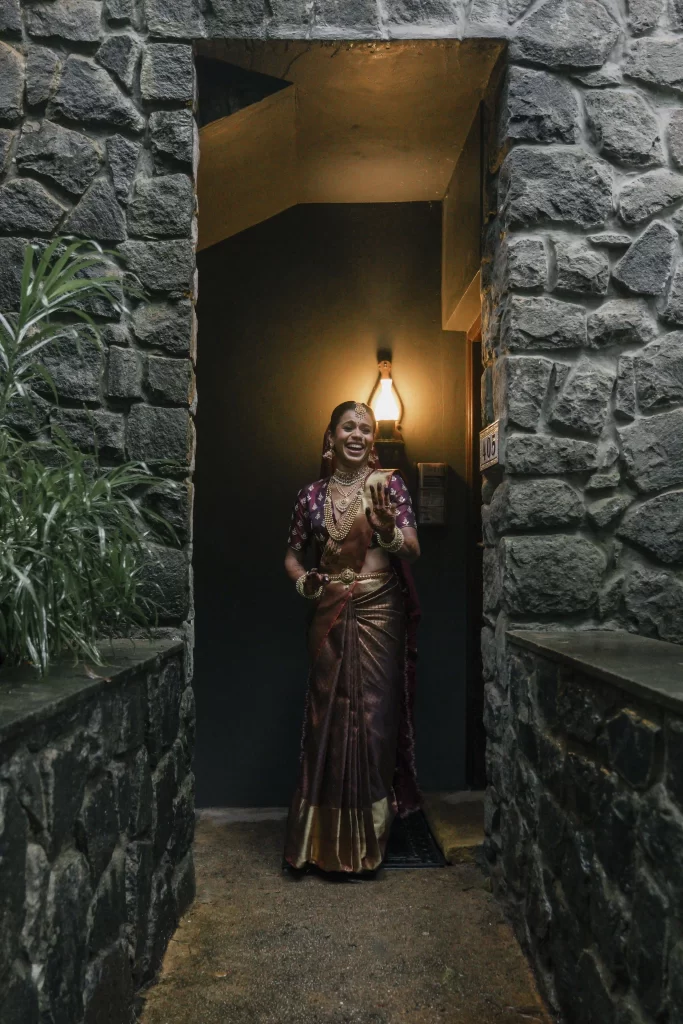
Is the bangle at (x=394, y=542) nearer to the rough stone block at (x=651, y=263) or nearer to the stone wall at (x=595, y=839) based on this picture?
the stone wall at (x=595, y=839)

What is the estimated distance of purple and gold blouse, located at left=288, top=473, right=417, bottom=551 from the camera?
11.2 ft

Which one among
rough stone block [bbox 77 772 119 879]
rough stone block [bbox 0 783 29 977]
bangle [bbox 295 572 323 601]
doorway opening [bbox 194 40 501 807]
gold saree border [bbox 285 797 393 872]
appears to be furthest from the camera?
doorway opening [bbox 194 40 501 807]

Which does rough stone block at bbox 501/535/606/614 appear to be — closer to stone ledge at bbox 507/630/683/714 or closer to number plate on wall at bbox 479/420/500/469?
stone ledge at bbox 507/630/683/714

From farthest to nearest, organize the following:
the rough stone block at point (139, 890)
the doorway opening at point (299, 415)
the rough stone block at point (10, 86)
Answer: the doorway opening at point (299, 415) → the rough stone block at point (10, 86) → the rough stone block at point (139, 890)

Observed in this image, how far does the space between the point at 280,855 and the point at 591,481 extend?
189 cm

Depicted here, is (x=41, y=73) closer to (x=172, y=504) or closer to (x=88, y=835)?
(x=172, y=504)

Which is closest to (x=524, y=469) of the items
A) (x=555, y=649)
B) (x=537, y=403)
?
(x=537, y=403)

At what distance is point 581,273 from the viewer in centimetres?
286

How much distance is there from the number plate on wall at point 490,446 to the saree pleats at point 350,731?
600 mm

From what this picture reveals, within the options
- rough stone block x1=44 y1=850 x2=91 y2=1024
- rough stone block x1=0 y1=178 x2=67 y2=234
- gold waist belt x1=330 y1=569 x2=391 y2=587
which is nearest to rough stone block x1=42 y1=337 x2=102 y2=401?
rough stone block x1=0 y1=178 x2=67 y2=234

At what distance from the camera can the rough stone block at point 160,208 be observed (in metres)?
2.85

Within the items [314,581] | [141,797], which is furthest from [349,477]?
[141,797]

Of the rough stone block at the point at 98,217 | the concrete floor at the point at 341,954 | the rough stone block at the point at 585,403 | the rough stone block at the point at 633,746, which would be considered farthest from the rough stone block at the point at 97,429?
the rough stone block at the point at 633,746

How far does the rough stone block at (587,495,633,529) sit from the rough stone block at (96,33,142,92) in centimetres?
207
